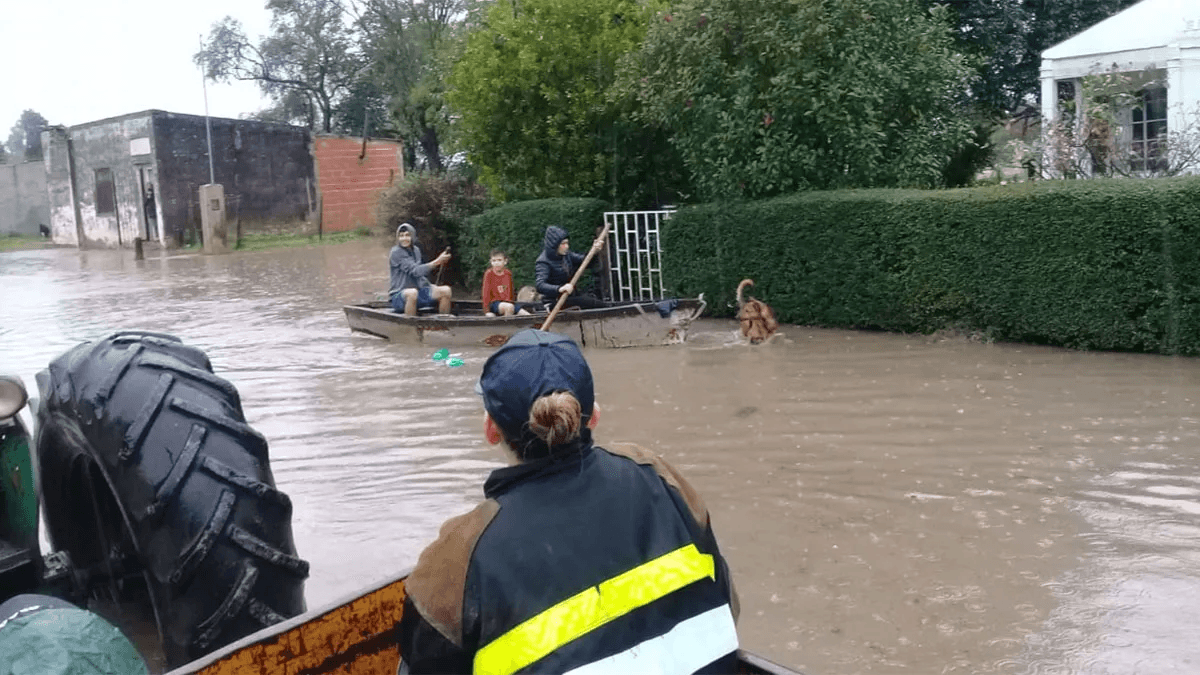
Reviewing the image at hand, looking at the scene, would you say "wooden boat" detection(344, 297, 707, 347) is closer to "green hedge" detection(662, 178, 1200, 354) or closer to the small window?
"green hedge" detection(662, 178, 1200, 354)

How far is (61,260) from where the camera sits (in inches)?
1387

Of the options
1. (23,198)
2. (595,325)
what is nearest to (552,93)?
(595,325)

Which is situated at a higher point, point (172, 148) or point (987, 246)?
point (172, 148)

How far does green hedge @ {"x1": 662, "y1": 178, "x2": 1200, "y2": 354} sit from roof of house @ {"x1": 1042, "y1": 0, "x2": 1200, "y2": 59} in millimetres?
7489

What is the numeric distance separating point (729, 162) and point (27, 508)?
1264 cm

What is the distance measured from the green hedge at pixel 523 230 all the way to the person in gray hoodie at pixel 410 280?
2.80 m

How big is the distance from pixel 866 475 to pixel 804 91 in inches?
315

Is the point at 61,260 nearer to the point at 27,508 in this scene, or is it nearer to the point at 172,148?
the point at 172,148

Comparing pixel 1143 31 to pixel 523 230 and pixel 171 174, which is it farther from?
pixel 171 174

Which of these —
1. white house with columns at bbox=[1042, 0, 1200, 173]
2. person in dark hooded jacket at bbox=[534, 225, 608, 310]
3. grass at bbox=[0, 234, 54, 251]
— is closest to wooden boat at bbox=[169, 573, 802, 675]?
person in dark hooded jacket at bbox=[534, 225, 608, 310]

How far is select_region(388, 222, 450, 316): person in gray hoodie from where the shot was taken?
49.8 ft

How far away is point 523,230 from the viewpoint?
18.3 m

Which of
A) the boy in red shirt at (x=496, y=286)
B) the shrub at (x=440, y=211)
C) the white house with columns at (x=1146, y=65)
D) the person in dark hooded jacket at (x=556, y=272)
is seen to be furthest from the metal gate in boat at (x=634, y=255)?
the white house with columns at (x=1146, y=65)

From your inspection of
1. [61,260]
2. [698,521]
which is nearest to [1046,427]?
[698,521]
